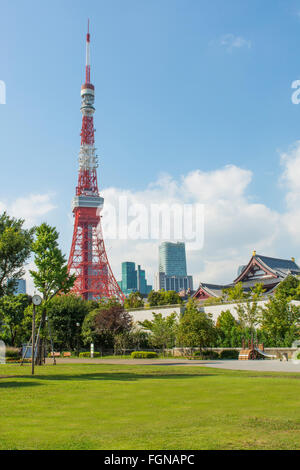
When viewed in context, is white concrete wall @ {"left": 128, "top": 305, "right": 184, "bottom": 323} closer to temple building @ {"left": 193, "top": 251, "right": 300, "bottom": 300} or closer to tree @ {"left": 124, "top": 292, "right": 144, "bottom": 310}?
temple building @ {"left": 193, "top": 251, "right": 300, "bottom": 300}

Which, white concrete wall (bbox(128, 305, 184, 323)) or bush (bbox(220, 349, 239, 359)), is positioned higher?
white concrete wall (bbox(128, 305, 184, 323))

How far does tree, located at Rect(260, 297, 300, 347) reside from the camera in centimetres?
3070

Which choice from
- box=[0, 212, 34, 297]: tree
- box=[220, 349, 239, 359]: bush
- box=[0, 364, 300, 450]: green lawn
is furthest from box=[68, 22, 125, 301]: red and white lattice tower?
box=[0, 364, 300, 450]: green lawn

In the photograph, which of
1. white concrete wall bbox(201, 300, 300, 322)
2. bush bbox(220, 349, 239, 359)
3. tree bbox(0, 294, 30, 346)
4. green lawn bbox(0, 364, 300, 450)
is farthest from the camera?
tree bbox(0, 294, 30, 346)

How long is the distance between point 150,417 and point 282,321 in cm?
2551

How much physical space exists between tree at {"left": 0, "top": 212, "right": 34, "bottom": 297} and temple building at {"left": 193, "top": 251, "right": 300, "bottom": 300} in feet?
96.8

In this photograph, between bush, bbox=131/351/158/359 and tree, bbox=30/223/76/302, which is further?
bush, bbox=131/351/158/359

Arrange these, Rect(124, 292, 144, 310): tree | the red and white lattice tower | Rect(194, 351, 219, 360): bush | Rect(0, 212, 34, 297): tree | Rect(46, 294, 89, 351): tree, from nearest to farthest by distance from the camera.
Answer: Rect(0, 212, 34, 297): tree
Rect(194, 351, 219, 360): bush
Rect(46, 294, 89, 351): tree
Rect(124, 292, 144, 310): tree
the red and white lattice tower

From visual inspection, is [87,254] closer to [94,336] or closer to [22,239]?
[94,336]

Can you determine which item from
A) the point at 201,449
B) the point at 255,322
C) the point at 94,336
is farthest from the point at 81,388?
the point at 94,336

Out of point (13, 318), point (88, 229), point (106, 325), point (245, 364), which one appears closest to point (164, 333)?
point (106, 325)

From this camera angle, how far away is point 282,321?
3083cm

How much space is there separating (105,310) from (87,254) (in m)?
29.6

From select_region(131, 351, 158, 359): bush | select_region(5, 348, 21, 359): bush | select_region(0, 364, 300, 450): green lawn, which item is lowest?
select_region(131, 351, 158, 359): bush
